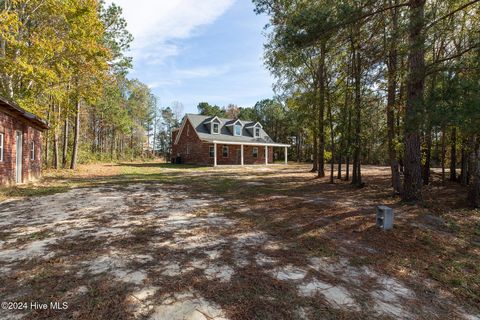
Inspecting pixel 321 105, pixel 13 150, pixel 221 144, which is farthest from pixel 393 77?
pixel 221 144

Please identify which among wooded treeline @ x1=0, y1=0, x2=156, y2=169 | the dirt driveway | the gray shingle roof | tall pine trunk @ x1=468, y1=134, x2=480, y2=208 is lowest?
the dirt driveway

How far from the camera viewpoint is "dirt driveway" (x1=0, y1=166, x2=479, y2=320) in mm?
2617

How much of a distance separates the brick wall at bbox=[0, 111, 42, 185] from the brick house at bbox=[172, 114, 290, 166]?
13900 mm

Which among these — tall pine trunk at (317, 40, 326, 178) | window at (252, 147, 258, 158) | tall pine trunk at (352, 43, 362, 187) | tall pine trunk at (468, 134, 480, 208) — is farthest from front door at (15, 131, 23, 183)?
window at (252, 147, 258, 158)

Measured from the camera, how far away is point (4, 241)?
4.27 metres

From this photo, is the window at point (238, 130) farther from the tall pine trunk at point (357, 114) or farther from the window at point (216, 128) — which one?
the tall pine trunk at point (357, 114)

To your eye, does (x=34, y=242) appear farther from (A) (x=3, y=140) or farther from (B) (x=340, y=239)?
(A) (x=3, y=140)

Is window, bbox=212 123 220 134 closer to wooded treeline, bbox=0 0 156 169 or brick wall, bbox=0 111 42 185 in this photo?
wooded treeline, bbox=0 0 156 169

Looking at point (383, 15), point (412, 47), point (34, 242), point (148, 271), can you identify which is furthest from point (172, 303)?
point (383, 15)

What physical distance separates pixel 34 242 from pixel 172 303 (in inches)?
125

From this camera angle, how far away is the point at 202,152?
25.8m

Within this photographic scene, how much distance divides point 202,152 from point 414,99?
21.2 metres

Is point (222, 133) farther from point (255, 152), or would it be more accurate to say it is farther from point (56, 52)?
point (56, 52)

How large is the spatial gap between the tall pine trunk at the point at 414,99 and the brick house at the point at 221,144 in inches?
705
